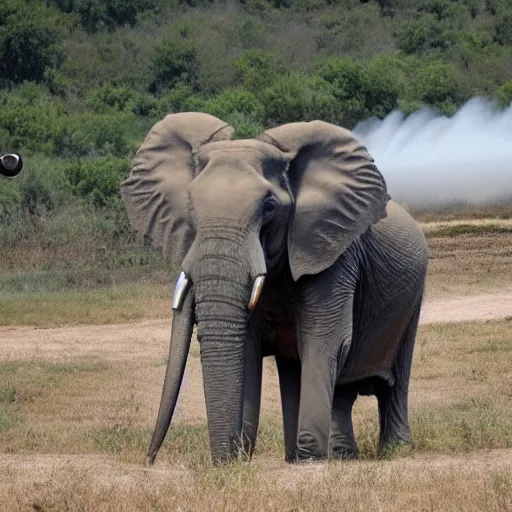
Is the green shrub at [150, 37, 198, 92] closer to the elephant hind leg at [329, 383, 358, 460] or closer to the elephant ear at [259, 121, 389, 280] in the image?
the elephant hind leg at [329, 383, 358, 460]

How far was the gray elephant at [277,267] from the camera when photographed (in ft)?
33.7

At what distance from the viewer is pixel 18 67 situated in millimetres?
46688

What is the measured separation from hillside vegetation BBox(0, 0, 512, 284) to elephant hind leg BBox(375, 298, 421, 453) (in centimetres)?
1385

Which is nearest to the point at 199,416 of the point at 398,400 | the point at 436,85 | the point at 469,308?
the point at 398,400

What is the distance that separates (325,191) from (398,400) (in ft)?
7.50

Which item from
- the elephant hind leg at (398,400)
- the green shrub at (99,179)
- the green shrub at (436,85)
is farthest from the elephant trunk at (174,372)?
the green shrub at (436,85)

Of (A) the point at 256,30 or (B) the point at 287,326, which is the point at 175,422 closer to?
(B) the point at 287,326

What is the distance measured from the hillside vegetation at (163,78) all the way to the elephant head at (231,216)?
14.9 meters

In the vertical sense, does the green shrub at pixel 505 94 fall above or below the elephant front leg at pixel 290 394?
below

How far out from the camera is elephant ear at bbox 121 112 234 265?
11422 mm

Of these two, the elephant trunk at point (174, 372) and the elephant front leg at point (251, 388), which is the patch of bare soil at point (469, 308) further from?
the elephant trunk at point (174, 372)

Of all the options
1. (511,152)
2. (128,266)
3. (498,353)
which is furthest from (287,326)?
(511,152)

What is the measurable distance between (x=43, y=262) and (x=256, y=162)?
18.2 metres

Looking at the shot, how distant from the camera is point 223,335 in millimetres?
10195
